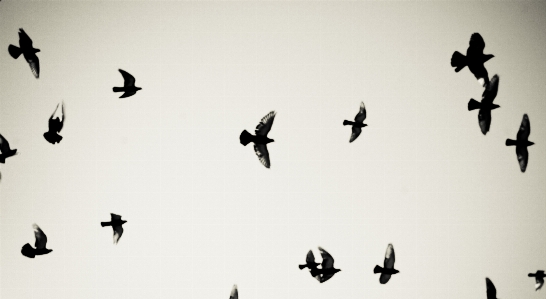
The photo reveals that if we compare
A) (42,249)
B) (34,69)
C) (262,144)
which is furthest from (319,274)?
(34,69)

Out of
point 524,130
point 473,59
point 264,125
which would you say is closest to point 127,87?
point 264,125

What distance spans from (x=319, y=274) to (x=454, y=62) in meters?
5.34

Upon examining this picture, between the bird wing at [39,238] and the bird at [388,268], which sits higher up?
the bird wing at [39,238]

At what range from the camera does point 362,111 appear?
998cm

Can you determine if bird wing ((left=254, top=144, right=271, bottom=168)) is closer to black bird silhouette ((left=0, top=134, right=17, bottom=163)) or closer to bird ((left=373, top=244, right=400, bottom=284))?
bird ((left=373, top=244, right=400, bottom=284))

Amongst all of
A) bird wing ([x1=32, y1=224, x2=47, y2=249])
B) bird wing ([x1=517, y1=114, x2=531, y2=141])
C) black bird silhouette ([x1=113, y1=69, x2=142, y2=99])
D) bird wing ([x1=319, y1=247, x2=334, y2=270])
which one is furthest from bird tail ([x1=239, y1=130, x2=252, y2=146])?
bird wing ([x1=517, y1=114, x2=531, y2=141])

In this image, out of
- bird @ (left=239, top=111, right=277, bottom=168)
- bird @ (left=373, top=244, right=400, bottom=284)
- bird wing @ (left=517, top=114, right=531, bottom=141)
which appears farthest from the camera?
bird @ (left=373, top=244, right=400, bottom=284)

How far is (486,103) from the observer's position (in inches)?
328

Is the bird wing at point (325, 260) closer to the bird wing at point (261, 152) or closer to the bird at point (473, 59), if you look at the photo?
the bird wing at point (261, 152)

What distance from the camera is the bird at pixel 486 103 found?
826 centimetres

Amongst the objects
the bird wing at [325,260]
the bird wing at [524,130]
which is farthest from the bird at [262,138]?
the bird wing at [524,130]

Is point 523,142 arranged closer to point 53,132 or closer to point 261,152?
point 261,152

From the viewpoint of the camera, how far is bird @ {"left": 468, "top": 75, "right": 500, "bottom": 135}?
325 inches

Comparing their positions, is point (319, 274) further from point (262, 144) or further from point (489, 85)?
point (489, 85)
